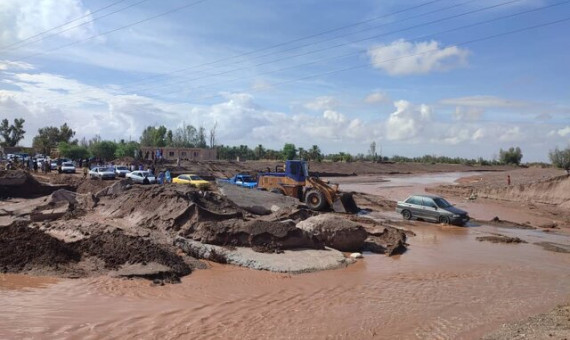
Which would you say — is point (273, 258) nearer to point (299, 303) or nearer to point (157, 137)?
point (299, 303)

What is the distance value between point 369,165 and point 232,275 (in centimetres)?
8660

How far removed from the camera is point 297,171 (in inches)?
1093

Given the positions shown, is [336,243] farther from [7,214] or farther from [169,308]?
[7,214]

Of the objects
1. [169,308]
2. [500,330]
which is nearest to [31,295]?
[169,308]

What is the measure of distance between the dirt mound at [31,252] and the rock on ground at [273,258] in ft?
11.2

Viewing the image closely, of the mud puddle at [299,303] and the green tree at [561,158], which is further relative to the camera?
the green tree at [561,158]

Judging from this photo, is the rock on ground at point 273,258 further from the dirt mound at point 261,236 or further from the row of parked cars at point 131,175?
the row of parked cars at point 131,175

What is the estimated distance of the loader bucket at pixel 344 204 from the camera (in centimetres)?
2689

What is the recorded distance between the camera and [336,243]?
1666 centimetres

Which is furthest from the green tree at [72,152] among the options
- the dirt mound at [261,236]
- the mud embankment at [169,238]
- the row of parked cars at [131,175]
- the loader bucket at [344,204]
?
the dirt mound at [261,236]

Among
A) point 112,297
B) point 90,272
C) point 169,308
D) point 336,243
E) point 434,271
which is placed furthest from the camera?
point 336,243

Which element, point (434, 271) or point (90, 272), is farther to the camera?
point (434, 271)

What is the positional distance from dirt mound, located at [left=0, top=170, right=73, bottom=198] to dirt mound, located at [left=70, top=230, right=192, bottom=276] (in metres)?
19.4

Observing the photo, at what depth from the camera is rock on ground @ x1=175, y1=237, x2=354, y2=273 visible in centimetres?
1357
